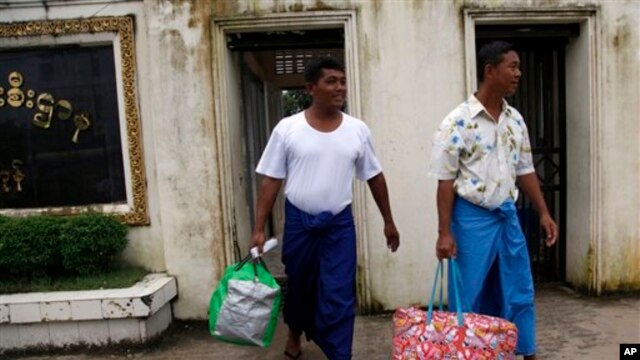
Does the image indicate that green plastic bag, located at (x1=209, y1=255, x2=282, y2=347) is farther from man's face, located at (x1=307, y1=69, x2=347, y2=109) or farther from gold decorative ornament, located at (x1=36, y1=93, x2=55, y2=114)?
gold decorative ornament, located at (x1=36, y1=93, x2=55, y2=114)

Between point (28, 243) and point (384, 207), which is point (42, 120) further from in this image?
point (384, 207)

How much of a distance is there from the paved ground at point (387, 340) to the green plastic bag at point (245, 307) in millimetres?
704

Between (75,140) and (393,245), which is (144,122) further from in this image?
(393,245)

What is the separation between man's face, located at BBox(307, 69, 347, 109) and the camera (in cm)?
284

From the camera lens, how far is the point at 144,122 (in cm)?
410

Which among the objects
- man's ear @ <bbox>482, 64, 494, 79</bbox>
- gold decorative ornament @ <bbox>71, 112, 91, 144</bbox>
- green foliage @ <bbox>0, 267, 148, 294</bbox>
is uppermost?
man's ear @ <bbox>482, 64, 494, 79</bbox>

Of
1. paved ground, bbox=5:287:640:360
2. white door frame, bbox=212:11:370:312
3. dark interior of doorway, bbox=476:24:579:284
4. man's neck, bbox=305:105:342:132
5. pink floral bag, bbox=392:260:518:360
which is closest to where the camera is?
pink floral bag, bbox=392:260:518:360

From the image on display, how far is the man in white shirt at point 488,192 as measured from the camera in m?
2.61

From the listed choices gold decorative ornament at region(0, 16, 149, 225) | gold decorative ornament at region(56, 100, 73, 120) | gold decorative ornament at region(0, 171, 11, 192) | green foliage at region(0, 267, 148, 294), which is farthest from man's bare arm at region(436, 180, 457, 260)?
gold decorative ornament at region(0, 171, 11, 192)

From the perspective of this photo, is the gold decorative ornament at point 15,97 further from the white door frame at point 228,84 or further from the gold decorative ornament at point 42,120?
the white door frame at point 228,84

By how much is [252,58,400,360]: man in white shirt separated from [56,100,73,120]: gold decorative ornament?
207cm

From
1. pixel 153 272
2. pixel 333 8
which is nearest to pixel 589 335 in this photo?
pixel 333 8

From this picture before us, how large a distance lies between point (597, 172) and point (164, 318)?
360cm

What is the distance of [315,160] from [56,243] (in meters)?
2.25
